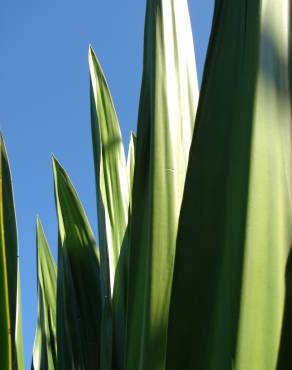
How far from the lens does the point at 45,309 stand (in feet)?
3.71

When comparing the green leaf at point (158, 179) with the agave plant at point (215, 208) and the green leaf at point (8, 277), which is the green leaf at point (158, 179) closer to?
the agave plant at point (215, 208)

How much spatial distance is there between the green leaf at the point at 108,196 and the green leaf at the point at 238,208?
0.39m

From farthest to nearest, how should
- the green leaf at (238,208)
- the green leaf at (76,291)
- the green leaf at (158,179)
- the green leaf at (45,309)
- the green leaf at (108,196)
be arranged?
the green leaf at (45,309), the green leaf at (76,291), the green leaf at (108,196), the green leaf at (158,179), the green leaf at (238,208)

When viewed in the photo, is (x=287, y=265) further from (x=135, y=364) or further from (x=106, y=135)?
(x=106, y=135)

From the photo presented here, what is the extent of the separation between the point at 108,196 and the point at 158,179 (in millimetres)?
402

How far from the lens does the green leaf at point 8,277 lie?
0.40 metres

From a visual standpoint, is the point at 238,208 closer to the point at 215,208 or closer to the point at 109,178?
the point at 215,208

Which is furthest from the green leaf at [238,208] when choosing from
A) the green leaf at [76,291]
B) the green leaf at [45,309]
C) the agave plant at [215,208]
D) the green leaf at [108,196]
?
the green leaf at [45,309]

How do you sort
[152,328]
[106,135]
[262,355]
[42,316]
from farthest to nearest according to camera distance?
[42,316]
[106,135]
[152,328]
[262,355]

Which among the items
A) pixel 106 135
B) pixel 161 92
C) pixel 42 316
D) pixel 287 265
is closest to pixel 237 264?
pixel 287 265

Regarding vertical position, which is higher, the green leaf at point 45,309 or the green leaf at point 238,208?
Result: the green leaf at point 238,208

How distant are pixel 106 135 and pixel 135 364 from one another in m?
0.49

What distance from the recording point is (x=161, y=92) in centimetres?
60

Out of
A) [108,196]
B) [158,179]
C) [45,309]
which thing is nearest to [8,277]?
[158,179]
